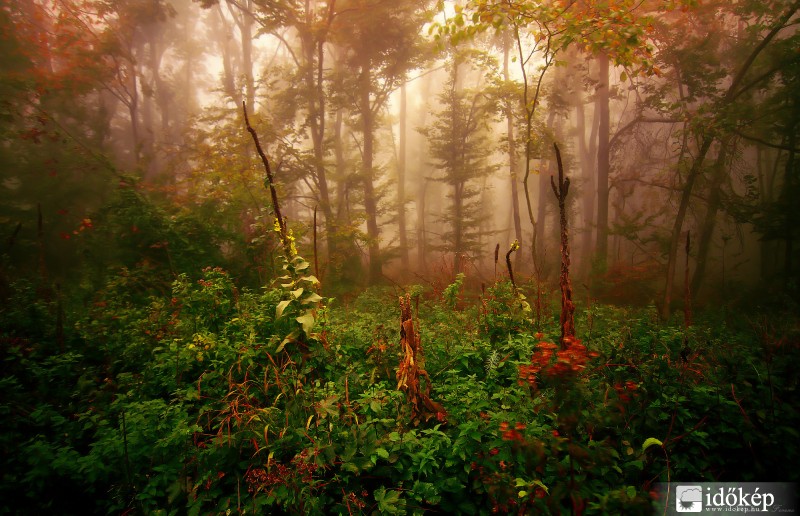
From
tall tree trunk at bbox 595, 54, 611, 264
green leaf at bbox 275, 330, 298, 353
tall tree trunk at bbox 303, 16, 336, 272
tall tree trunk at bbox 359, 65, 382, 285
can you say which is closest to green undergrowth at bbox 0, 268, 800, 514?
green leaf at bbox 275, 330, 298, 353

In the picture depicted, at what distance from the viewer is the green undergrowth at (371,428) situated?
7.41 feet

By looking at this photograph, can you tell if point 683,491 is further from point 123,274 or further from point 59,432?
point 123,274

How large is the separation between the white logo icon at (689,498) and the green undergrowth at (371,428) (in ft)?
0.37

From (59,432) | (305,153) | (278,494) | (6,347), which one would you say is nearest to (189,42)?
(305,153)

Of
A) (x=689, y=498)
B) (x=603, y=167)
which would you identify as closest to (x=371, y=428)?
(x=689, y=498)

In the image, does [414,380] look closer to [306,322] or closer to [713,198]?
[306,322]

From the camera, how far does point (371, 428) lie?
271 centimetres

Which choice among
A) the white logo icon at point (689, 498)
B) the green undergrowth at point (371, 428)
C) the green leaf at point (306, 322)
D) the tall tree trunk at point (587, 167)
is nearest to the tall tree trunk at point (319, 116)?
the green undergrowth at point (371, 428)

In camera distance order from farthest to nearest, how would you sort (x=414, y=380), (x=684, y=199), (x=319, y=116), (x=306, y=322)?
(x=319, y=116)
(x=684, y=199)
(x=306, y=322)
(x=414, y=380)

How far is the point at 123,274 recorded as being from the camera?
673 cm

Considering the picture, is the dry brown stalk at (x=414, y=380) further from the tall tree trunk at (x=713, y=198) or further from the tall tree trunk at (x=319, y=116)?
the tall tree trunk at (x=713, y=198)

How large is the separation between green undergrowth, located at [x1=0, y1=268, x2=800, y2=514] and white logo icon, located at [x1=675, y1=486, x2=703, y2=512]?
0.37 ft

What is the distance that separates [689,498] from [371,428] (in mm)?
2430

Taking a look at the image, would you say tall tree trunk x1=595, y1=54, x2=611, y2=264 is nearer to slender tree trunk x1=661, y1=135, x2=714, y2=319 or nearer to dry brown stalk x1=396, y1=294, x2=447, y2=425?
slender tree trunk x1=661, y1=135, x2=714, y2=319
